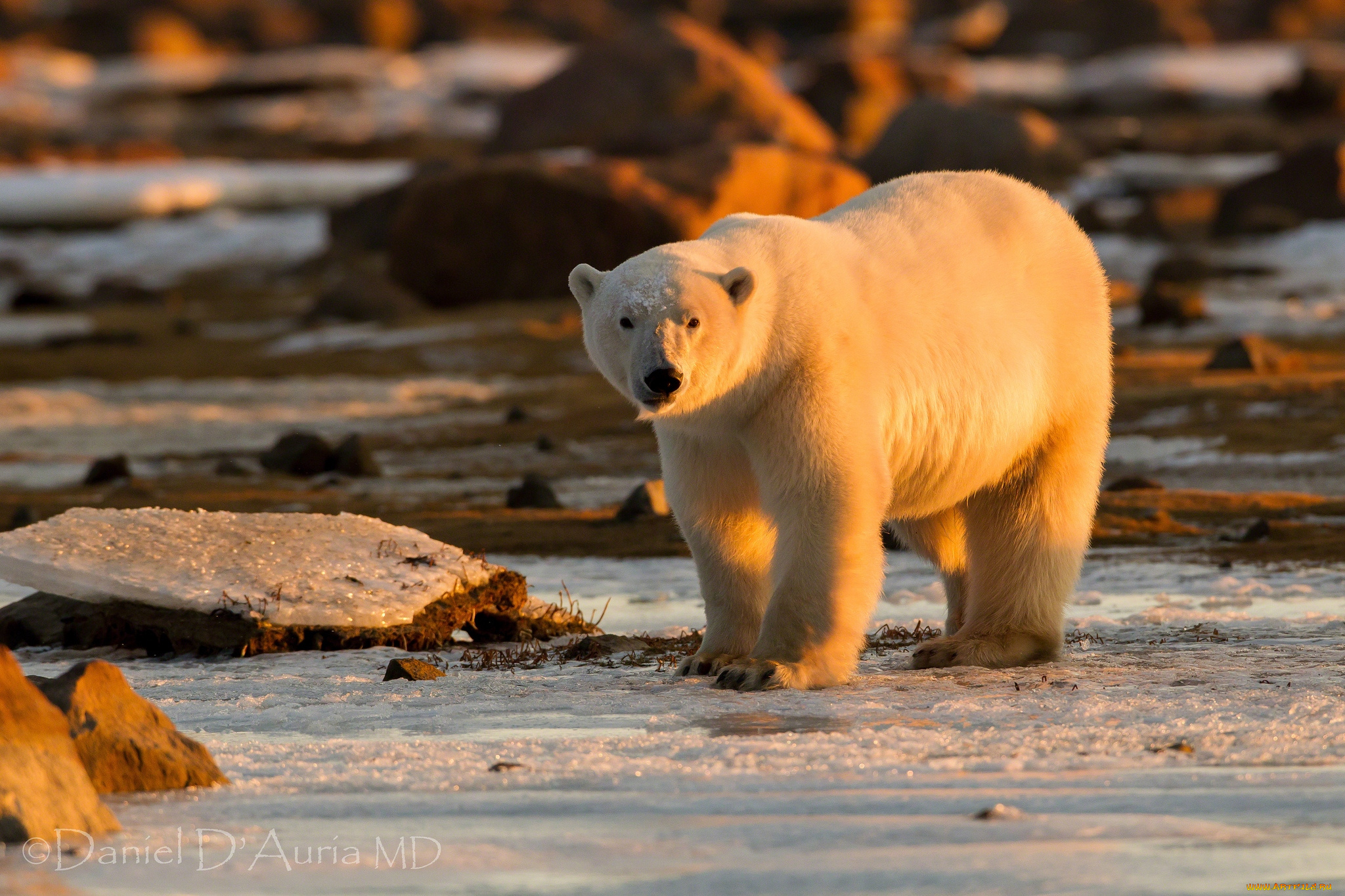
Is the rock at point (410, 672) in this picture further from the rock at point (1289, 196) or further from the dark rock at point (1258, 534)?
the rock at point (1289, 196)

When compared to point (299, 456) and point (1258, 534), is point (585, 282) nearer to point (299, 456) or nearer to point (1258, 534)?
point (1258, 534)

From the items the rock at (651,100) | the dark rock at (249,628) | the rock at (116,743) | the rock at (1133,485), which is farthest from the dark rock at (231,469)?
the rock at (651,100)

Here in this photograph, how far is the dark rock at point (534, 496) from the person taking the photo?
9547 mm

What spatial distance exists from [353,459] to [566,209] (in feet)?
31.9

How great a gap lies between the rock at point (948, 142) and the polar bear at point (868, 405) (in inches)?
842

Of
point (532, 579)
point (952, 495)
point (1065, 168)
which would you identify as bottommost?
point (532, 579)

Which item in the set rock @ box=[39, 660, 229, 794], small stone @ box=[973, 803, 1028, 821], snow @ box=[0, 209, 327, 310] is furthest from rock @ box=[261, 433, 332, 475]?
snow @ box=[0, 209, 327, 310]

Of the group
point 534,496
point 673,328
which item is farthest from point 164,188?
point 673,328

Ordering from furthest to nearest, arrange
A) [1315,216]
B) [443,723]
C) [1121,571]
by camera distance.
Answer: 1. [1315,216]
2. [1121,571]
3. [443,723]

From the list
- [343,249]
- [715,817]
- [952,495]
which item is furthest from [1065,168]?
[715,817]

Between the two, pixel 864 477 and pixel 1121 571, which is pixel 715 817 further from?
pixel 1121 571

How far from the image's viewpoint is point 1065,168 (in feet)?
98.8

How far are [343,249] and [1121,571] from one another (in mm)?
21393

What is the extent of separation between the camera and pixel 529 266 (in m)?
20.9
